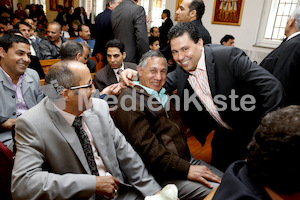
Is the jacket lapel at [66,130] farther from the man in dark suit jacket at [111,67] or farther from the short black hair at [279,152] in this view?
the man in dark suit jacket at [111,67]

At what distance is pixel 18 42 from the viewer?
2.25 m

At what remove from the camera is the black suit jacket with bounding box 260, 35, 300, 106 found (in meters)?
2.19

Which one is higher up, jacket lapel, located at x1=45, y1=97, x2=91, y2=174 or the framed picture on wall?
the framed picture on wall

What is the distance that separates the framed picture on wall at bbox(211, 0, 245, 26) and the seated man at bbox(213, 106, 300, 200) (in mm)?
6365

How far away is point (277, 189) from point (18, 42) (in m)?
2.50

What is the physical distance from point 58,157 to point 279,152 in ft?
3.73

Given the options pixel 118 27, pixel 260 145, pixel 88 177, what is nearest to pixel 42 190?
pixel 88 177

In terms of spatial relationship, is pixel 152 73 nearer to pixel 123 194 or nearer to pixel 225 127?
pixel 225 127

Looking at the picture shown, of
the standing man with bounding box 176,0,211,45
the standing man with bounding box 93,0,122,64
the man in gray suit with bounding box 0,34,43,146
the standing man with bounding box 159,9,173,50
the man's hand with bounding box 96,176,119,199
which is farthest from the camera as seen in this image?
the standing man with bounding box 159,9,173,50

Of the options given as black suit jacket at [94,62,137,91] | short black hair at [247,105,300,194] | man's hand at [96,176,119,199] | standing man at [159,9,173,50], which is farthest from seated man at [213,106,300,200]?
standing man at [159,9,173,50]

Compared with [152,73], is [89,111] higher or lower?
lower

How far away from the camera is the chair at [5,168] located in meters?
1.38

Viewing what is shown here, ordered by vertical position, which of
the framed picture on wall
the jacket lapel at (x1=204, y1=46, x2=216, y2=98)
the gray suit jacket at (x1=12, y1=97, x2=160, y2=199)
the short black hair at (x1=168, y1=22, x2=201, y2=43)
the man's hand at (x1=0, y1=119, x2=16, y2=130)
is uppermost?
the framed picture on wall

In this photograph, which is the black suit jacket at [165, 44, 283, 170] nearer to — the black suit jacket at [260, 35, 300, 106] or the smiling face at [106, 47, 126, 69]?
the black suit jacket at [260, 35, 300, 106]
